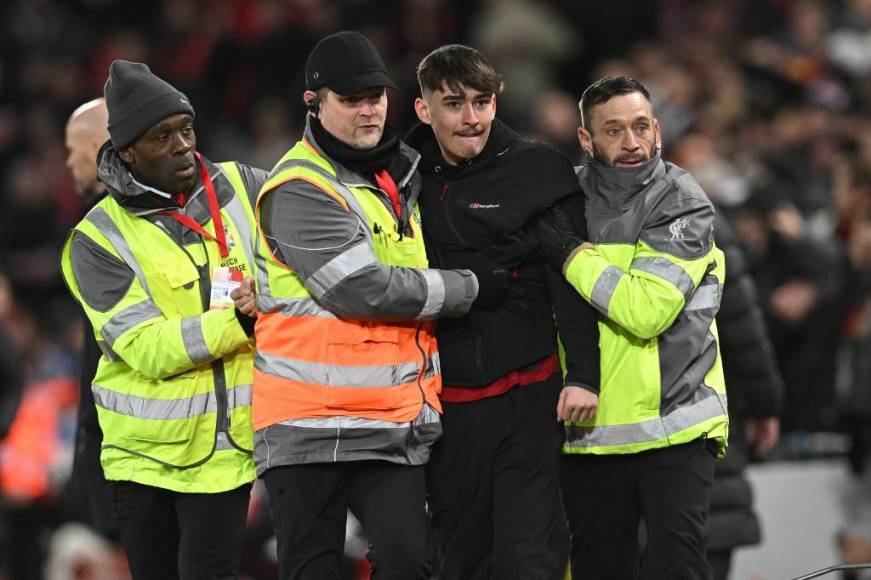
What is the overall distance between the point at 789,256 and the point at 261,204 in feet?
15.2

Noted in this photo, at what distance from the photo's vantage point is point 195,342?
448cm

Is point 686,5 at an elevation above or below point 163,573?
above

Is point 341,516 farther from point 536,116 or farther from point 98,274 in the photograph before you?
point 536,116

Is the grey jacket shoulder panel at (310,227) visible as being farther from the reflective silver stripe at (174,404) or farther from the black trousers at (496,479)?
the black trousers at (496,479)

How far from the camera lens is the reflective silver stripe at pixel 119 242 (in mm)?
4609

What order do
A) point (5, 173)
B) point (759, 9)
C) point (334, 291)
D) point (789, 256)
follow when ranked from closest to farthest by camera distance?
point (334, 291), point (789, 256), point (5, 173), point (759, 9)

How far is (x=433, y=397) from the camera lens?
14.8ft

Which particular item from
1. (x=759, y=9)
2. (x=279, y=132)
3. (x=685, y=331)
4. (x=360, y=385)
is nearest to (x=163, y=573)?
(x=360, y=385)

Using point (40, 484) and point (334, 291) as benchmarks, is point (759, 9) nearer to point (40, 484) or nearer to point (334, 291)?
point (40, 484)

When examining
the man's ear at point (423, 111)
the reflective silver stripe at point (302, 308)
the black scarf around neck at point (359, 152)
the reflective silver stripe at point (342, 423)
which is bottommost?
the reflective silver stripe at point (342, 423)

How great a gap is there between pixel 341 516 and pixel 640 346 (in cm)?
103

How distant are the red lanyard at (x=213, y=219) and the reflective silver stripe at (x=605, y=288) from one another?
3.70 feet

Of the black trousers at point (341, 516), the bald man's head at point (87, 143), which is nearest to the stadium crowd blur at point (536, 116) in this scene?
the bald man's head at point (87, 143)

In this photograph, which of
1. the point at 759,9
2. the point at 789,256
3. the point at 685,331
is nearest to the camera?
the point at 685,331
